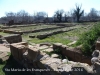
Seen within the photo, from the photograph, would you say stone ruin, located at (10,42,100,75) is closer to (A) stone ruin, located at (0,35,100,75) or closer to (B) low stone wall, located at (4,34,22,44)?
(A) stone ruin, located at (0,35,100,75)

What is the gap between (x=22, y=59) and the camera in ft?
16.3

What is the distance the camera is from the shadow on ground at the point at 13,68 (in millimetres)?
4453

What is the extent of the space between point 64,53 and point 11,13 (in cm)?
8089

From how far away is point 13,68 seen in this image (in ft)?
15.7

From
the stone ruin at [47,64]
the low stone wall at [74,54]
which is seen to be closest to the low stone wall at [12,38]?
the stone ruin at [47,64]

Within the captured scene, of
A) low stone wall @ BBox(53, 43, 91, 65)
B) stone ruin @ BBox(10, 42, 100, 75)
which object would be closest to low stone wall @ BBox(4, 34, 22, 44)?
stone ruin @ BBox(10, 42, 100, 75)

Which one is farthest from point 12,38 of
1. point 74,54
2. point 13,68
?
point 74,54

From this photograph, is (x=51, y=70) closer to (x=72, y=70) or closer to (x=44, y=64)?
(x=44, y=64)

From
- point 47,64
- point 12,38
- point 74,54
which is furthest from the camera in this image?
point 12,38

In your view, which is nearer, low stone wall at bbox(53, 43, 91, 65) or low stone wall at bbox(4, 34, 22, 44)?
low stone wall at bbox(53, 43, 91, 65)

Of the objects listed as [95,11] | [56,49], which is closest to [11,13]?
[95,11]

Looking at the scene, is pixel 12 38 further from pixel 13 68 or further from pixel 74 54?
pixel 74 54

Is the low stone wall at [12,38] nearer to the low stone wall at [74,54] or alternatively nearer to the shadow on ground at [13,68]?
the shadow on ground at [13,68]

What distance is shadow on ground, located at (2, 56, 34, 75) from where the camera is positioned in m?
4.45
